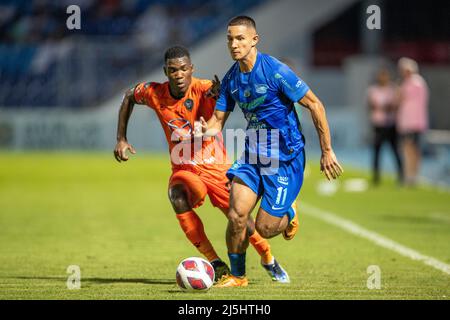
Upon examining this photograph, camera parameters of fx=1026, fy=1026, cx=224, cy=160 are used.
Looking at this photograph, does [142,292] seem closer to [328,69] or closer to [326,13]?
[326,13]

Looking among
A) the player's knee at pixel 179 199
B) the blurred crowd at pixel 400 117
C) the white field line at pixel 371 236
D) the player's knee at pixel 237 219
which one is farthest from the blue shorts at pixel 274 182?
the blurred crowd at pixel 400 117

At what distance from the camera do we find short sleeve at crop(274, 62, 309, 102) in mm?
7879

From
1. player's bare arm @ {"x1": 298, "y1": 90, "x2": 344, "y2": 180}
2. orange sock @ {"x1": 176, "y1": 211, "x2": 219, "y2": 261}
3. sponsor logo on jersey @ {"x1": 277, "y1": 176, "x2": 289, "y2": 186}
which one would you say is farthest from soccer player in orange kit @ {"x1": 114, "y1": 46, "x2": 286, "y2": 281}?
player's bare arm @ {"x1": 298, "y1": 90, "x2": 344, "y2": 180}

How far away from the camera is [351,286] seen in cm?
816

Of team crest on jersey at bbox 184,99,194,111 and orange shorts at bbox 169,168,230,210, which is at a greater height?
team crest on jersey at bbox 184,99,194,111

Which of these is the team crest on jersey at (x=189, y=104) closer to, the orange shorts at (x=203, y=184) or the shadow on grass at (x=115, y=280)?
the orange shorts at (x=203, y=184)

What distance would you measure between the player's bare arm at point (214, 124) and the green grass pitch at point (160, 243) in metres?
1.27

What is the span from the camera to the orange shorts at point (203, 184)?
8562mm

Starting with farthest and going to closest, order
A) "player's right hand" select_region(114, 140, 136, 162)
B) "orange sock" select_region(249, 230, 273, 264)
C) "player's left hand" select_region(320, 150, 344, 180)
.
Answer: "player's right hand" select_region(114, 140, 136, 162), "orange sock" select_region(249, 230, 273, 264), "player's left hand" select_region(320, 150, 344, 180)

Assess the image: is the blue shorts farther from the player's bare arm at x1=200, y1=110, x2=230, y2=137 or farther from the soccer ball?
the soccer ball

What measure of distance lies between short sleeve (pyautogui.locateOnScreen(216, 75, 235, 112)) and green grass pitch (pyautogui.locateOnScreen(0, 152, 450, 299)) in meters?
1.46

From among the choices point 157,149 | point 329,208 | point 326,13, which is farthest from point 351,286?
point 326,13

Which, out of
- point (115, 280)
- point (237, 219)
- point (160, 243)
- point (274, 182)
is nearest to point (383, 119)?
point (160, 243)

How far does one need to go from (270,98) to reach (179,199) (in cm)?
121
